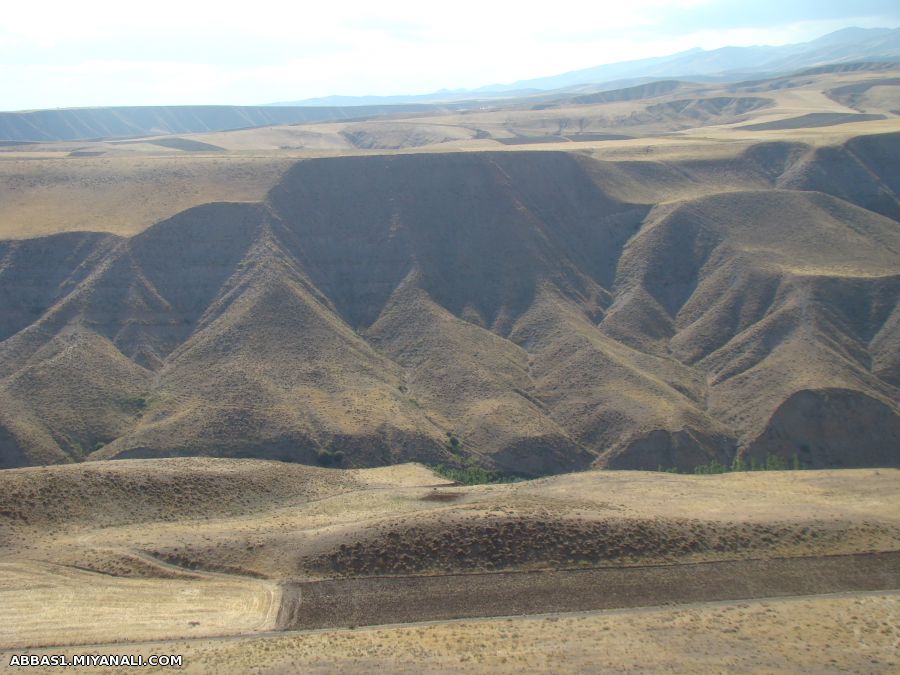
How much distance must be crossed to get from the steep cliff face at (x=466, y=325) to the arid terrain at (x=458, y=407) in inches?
14.0

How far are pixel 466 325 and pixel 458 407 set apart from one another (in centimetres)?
1399

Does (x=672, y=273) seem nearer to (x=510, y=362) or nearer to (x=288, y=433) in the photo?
(x=510, y=362)

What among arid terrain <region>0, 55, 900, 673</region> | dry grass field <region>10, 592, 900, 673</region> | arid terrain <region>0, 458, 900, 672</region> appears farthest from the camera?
arid terrain <region>0, 55, 900, 673</region>

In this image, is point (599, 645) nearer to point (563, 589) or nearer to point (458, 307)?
point (563, 589)

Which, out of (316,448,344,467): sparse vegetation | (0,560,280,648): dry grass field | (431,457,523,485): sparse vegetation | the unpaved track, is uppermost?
(0,560,280,648): dry grass field

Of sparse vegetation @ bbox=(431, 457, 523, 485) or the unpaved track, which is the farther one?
sparse vegetation @ bbox=(431, 457, 523, 485)

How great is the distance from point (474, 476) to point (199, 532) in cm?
2602

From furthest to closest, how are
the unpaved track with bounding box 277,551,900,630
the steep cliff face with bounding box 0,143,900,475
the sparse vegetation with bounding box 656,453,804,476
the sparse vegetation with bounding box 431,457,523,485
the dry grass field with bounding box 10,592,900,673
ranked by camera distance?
1. the steep cliff face with bounding box 0,143,900,475
2. the sparse vegetation with bounding box 656,453,804,476
3. the sparse vegetation with bounding box 431,457,523,485
4. the unpaved track with bounding box 277,551,900,630
5. the dry grass field with bounding box 10,592,900,673

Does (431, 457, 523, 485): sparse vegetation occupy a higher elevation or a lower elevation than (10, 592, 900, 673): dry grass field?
lower

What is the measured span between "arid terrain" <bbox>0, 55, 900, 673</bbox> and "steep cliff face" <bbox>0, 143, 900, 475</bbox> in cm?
36

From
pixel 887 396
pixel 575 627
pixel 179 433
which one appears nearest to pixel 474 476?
pixel 179 433

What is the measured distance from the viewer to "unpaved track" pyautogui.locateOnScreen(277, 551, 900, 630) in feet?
125

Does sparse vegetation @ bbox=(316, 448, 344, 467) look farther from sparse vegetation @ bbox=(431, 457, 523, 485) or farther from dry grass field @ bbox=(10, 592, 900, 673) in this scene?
dry grass field @ bbox=(10, 592, 900, 673)

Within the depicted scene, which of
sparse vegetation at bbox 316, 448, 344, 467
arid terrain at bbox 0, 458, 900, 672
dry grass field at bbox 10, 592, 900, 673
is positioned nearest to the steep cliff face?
sparse vegetation at bbox 316, 448, 344, 467
